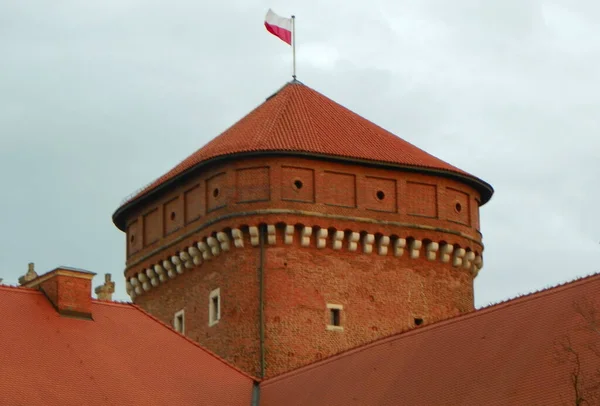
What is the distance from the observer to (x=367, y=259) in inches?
1615

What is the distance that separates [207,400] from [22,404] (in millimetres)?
4605

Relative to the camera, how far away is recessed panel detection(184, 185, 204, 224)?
41.8 meters

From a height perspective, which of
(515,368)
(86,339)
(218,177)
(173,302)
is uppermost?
(218,177)

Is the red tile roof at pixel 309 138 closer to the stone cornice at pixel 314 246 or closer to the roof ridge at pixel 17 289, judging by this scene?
the stone cornice at pixel 314 246

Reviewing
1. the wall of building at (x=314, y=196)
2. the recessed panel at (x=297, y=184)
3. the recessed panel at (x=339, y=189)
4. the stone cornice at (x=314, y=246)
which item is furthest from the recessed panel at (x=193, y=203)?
the recessed panel at (x=339, y=189)

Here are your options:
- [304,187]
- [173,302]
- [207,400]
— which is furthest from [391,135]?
[207,400]

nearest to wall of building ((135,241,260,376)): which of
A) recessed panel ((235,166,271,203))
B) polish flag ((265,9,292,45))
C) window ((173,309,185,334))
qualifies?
window ((173,309,185,334))

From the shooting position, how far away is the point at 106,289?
43875 mm

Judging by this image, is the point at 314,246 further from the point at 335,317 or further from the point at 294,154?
the point at 294,154

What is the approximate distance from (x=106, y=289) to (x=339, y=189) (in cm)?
748

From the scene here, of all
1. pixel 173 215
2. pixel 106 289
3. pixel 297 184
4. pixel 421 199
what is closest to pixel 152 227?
pixel 173 215

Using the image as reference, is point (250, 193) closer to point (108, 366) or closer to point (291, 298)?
point (291, 298)

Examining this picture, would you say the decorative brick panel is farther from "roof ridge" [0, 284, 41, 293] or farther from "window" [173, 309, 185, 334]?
"roof ridge" [0, 284, 41, 293]

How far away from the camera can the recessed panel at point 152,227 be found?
43594 mm
